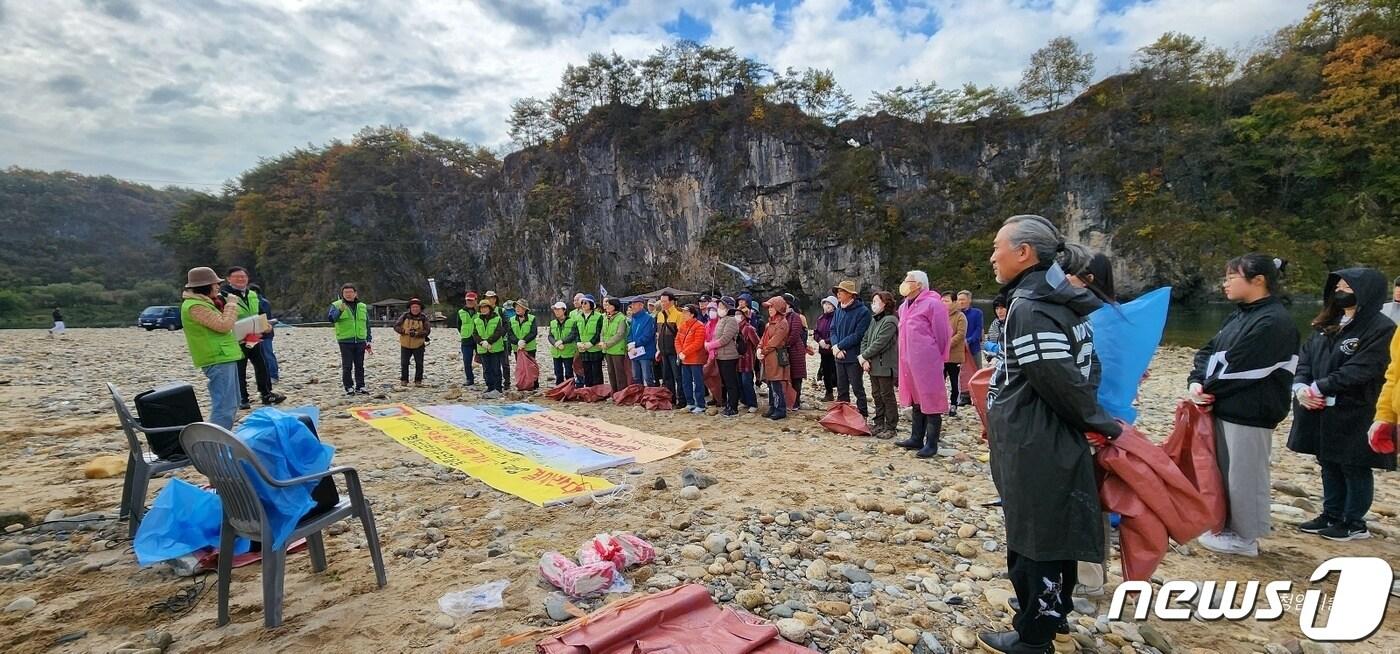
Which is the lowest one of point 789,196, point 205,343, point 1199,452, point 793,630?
point 793,630

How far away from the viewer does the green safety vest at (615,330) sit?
30.2 feet

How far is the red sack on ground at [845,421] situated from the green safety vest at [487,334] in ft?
19.6

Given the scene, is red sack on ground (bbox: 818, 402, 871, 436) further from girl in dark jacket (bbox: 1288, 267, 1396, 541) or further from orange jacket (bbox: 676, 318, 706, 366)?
girl in dark jacket (bbox: 1288, 267, 1396, 541)

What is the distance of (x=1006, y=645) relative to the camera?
2.37 meters

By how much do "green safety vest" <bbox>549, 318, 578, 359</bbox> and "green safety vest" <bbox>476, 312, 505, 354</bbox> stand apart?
98 centimetres

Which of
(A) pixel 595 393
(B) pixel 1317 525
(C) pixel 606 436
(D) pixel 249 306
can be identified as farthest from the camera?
(A) pixel 595 393

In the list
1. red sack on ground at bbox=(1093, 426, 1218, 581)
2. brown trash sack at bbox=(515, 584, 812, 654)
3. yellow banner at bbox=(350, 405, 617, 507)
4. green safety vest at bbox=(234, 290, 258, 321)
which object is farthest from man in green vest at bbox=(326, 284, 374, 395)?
red sack on ground at bbox=(1093, 426, 1218, 581)

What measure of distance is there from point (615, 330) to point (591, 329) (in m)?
0.51

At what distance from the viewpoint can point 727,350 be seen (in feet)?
25.8

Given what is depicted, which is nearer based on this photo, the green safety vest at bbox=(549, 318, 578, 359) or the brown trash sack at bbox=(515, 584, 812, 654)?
the brown trash sack at bbox=(515, 584, 812, 654)

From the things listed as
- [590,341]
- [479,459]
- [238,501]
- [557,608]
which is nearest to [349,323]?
[590,341]

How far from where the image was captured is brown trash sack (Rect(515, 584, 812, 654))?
2260 millimetres

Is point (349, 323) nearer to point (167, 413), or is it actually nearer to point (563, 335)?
point (563, 335)

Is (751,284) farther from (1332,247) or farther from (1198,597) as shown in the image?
(1198,597)
